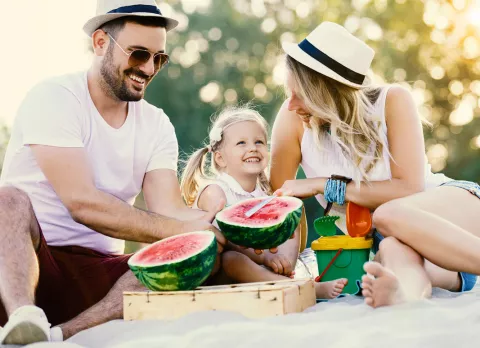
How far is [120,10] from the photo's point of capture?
5.64 meters

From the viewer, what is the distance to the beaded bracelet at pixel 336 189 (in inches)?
223

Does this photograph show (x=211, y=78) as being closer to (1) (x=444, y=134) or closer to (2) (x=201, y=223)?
(1) (x=444, y=134)

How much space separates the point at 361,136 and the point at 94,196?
2105 millimetres

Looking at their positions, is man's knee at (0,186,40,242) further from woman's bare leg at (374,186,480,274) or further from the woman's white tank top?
→ the woman's white tank top

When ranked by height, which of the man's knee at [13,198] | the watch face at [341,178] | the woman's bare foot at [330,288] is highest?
the man's knee at [13,198]

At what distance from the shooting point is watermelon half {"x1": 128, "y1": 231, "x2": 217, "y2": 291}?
459 centimetres

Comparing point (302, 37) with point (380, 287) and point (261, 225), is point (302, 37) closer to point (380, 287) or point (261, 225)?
A: point (261, 225)

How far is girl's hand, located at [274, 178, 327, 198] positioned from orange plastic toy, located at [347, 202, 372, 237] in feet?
0.84

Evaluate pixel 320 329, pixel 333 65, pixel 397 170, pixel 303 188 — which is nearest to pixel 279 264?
pixel 303 188

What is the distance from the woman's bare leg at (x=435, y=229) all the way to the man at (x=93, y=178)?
1164 millimetres

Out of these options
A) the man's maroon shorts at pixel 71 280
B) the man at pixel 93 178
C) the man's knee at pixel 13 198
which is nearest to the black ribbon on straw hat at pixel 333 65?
the man at pixel 93 178

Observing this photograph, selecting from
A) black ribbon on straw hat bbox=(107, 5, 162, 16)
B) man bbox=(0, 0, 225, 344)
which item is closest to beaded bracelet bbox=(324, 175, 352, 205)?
man bbox=(0, 0, 225, 344)

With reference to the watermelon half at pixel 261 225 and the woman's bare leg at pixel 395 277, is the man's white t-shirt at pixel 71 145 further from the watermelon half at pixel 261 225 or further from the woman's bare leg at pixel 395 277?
the woman's bare leg at pixel 395 277

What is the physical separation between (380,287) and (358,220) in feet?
4.61
